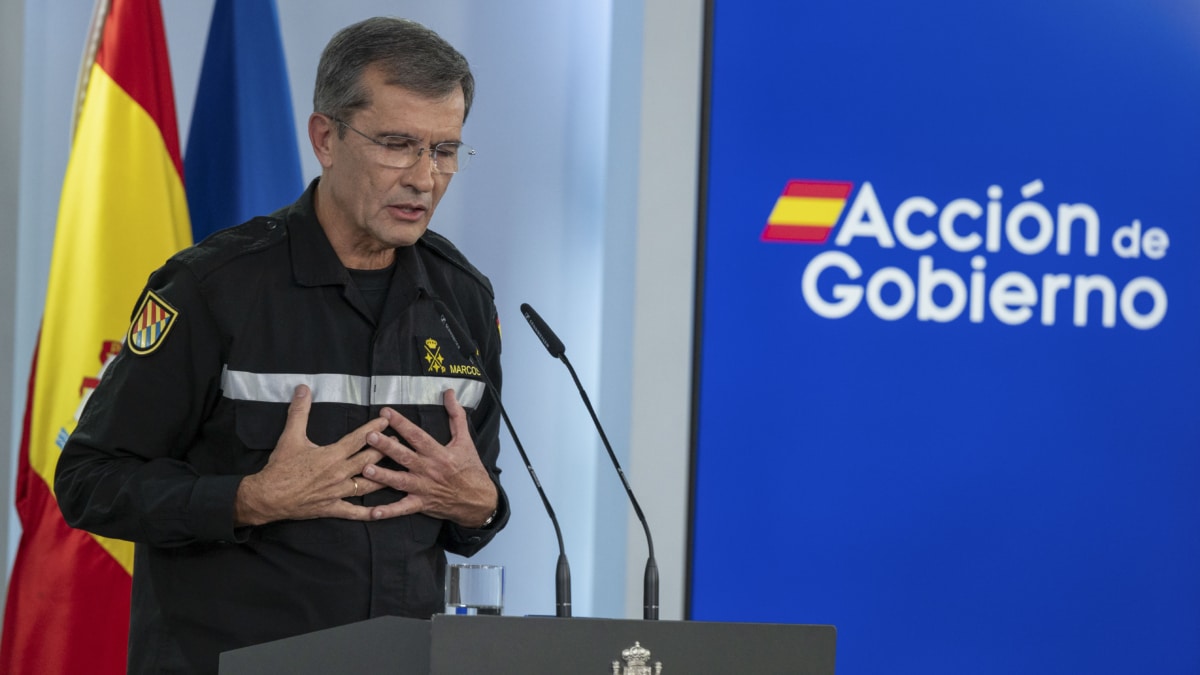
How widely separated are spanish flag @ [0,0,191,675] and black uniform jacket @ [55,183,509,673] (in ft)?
3.86

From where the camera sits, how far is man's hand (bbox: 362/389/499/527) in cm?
170

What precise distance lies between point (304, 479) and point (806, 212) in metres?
1.75

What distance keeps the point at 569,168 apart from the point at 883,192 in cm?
85

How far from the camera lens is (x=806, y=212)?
308 cm

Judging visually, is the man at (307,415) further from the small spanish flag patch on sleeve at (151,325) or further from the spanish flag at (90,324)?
the spanish flag at (90,324)

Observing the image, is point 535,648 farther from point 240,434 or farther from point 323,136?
point 323,136

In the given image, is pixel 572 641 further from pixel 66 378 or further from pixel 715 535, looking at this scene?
pixel 66 378

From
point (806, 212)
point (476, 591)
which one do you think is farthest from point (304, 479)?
point (806, 212)

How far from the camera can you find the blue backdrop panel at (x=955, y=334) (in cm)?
307

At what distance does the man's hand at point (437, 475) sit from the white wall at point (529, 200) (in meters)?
1.35

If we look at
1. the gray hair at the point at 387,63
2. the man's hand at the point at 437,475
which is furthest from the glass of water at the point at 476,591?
the gray hair at the point at 387,63

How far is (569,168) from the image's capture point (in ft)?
11.3

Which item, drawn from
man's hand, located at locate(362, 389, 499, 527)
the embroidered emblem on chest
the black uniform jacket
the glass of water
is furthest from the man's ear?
the glass of water

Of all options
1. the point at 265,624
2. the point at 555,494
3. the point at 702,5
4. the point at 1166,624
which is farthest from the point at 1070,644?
the point at 265,624
